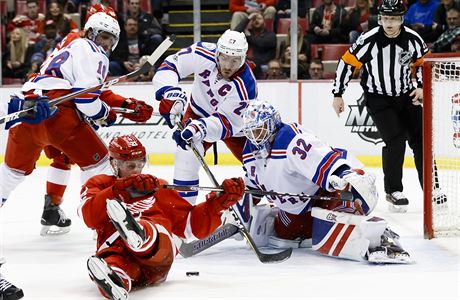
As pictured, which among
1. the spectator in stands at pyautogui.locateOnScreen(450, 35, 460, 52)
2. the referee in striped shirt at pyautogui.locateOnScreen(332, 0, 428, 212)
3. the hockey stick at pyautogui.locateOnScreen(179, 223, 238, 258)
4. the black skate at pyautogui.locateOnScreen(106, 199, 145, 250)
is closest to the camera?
the black skate at pyautogui.locateOnScreen(106, 199, 145, 250)

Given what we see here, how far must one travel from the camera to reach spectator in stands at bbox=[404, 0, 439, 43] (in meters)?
7.29

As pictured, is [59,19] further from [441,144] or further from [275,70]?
[441,144]

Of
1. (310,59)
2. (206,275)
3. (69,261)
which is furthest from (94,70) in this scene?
(310,59)

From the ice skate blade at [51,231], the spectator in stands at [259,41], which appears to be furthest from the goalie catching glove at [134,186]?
the spectator in stands at [259,41]

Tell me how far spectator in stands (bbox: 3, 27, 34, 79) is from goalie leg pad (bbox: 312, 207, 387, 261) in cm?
410

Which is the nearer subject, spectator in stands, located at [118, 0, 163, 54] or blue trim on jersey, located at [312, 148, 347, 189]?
blue trim on jersey, located at [312, 148, 347, 189]

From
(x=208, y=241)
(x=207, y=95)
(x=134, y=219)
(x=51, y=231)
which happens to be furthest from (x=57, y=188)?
(x=134, y=219)

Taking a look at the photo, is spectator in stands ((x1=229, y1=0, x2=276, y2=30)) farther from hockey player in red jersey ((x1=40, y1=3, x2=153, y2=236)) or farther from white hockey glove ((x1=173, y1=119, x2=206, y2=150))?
white hockey glove ((x1=173, y1=119, x2=206, y2=150))

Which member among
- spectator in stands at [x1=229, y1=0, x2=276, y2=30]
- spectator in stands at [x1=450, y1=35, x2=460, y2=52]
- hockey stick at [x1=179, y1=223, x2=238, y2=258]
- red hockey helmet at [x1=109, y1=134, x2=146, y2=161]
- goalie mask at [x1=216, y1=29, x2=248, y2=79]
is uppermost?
goalie mask at [x1=216, y1=29, x2=248, y2=79]

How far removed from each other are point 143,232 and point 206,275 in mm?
560

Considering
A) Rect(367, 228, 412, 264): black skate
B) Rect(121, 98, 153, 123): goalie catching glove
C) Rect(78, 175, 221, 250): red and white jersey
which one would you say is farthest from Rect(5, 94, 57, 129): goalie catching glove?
Rect(367, 228, 412, 264): black skate

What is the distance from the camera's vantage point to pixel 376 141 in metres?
7.15

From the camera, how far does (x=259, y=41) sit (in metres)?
7.54

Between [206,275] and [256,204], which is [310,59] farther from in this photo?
[206,275]
